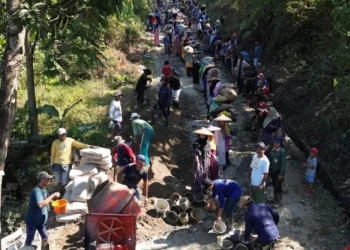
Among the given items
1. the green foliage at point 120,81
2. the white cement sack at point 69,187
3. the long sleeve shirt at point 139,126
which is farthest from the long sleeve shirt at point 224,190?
the green foliage at point 120,81

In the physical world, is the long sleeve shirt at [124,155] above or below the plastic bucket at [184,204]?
above

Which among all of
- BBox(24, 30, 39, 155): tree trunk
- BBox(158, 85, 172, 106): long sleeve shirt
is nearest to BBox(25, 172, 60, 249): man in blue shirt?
BBox(24, 30, 39, 155): tree trunk

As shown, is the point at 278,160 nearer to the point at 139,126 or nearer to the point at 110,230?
the point at 139,126

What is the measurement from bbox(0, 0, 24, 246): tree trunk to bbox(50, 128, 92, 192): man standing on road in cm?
415

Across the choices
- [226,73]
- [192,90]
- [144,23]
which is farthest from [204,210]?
[144,23]

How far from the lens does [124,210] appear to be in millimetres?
7418

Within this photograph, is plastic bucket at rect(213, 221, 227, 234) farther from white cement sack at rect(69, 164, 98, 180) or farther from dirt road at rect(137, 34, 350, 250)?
white cement sack at rect(69, 164, 98, 180)

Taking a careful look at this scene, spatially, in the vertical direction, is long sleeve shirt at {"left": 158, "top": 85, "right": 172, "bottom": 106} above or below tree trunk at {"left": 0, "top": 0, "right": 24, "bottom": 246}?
below

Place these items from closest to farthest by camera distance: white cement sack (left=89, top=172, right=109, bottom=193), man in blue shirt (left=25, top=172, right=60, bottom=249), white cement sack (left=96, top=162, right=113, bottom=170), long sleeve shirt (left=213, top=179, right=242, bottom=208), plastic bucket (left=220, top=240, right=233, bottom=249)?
man in blue shirt (left=25, top=172, right=60, bottom=249) < plastic bucket (left=220, top=240, right=233, bottom=249) < long sleeve shirt (left=213, top=179, right=242, bottom=208) < white cement sack (left=89, top=172, right=109, bottom=193) < white cement sack (left=96, top=162, right=113, bottom=170)

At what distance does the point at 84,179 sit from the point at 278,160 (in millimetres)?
3963

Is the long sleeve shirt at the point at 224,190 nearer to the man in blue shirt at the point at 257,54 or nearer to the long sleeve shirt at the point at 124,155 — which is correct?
the long sleeve shirt at the point at 124,155

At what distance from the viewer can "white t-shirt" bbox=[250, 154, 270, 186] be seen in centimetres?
841

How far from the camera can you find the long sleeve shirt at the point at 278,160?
28.8 ft

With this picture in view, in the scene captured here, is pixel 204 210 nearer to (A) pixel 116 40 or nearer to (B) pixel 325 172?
(B) pixel 325 172
